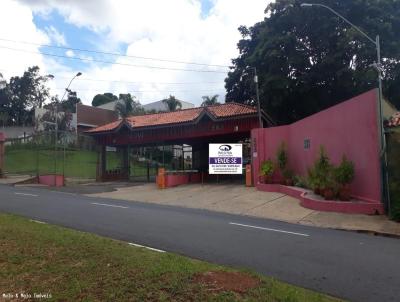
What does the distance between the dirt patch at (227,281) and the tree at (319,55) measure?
26.6 m

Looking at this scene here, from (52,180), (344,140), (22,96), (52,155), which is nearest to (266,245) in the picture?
(344,140)

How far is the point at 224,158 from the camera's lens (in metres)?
25.5

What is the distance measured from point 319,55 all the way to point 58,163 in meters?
21.4

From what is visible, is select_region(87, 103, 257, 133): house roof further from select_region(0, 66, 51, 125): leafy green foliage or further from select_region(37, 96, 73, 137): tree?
select_region(0, 66, 51, 125): leafy green foliage

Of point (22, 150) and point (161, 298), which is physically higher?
point (22, 150)

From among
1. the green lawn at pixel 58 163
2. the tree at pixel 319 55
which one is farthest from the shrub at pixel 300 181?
the green lawn at pixel 58 163

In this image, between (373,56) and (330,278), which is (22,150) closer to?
(373,56)

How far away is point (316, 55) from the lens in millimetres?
34719

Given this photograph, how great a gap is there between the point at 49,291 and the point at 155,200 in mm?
16454

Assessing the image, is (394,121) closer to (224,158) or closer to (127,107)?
(224,158)

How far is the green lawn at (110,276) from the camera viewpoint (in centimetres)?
573

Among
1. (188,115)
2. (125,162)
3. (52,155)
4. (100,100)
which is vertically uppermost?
(100,100)

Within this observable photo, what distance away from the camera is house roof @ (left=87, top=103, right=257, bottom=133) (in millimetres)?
Answer: 31234

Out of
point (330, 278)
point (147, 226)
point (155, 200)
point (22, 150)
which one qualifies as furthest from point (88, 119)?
point (330, 278)
